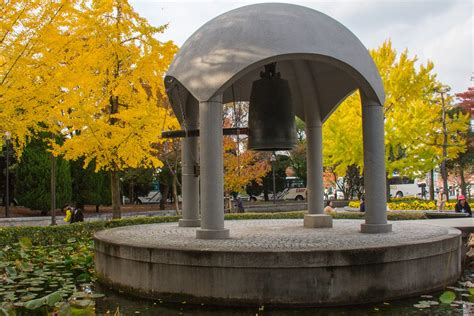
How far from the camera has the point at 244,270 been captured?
23.0ft

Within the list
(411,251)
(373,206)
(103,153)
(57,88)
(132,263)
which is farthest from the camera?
(103,153)

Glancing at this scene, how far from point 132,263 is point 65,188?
26.3 m

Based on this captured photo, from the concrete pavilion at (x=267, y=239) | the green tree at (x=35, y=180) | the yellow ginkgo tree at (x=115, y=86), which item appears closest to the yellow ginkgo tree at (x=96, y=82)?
the yellow ginkgo tree at (x=115, y=86)

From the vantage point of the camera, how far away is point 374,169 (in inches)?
368

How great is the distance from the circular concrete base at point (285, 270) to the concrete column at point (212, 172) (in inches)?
16.1

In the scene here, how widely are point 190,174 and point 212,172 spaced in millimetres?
2925

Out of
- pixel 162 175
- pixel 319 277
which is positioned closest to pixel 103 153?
pixel 319 277

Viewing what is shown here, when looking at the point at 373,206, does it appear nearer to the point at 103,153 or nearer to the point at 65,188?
the point at 103,153

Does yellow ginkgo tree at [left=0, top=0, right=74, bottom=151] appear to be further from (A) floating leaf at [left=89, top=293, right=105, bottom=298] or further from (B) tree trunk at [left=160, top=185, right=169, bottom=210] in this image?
(B) tree trunk at [left=160, top=185, right=169, bottom=210]

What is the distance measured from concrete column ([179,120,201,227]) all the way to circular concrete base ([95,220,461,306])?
10.1ft

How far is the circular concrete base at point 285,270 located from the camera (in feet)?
22.8

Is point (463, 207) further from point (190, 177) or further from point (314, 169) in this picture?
point (190, 177)

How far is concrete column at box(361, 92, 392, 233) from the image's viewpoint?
9.35 metres

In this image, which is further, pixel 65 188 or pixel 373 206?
pixel 65 188
